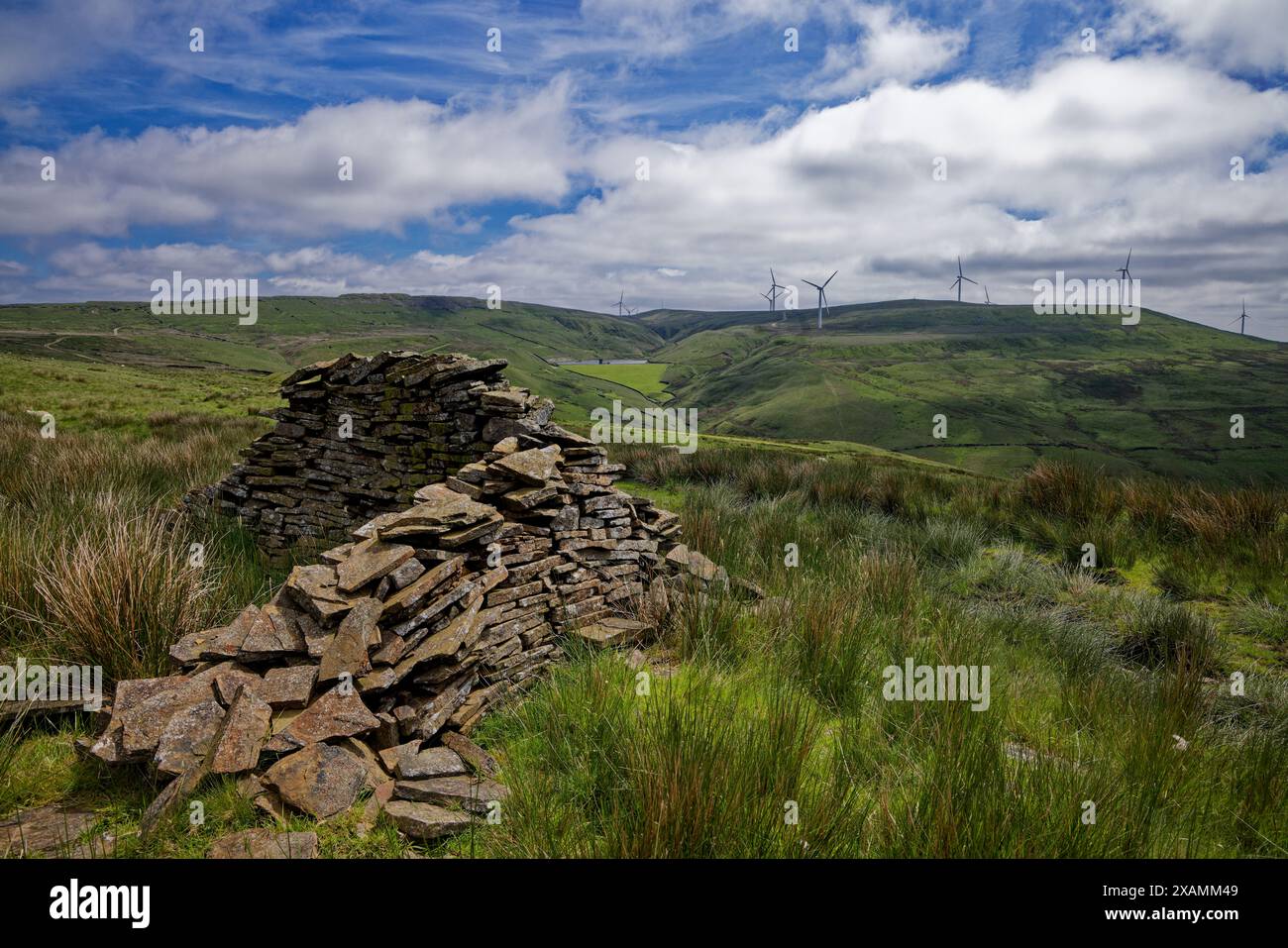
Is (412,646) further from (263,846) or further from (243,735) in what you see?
(263,846)

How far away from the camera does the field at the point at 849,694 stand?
3070 millimetres

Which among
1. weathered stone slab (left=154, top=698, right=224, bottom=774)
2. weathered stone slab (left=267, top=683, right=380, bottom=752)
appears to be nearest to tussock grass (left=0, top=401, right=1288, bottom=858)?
weathered stone slab (left=154, top=698, right=224, bottom=774)

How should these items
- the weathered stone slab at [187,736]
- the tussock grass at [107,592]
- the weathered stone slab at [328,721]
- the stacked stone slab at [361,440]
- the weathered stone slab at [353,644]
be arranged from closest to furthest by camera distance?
1. the weathered stone slab at [187,736]
2. the weathered stone slab at [328,721]
3. the weathered stone slab at [353,644]
4. the tussock grass at [107,592]
5. the stacked stone slab at [361,440]

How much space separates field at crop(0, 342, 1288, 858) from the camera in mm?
3070

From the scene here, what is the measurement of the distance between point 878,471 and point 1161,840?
45.3 feet

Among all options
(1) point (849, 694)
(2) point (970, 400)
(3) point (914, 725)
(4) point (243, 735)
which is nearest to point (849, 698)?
(1) point (849, 694)

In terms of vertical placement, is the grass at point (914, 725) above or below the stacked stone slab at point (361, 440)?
below

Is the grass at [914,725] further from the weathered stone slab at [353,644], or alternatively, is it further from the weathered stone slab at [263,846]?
the weathered stone slab at [353,644]

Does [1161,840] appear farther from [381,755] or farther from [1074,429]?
[1074,429]

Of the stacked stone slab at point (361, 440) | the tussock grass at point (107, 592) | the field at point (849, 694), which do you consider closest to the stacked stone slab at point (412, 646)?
the field at point (849, 694)

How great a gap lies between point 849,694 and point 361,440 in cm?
802

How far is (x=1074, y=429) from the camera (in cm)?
13175

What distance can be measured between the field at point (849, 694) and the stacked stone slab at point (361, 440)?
3.48 ft
